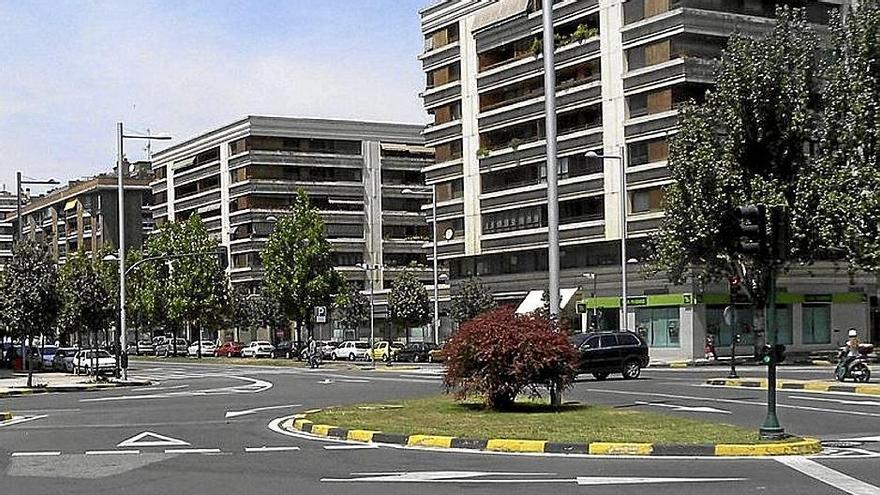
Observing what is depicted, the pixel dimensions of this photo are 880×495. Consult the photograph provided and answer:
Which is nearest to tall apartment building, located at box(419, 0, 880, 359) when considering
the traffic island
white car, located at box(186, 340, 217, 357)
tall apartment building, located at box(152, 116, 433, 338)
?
tall apartment building, located at box(152, 116, 433, 338)

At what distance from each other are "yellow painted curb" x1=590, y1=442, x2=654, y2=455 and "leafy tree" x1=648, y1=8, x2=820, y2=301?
2958cm

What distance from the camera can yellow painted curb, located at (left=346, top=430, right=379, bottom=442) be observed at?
19766mm

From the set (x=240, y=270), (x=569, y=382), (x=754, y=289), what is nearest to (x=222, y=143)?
(x=240, y=270)

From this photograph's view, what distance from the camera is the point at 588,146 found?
220 feet

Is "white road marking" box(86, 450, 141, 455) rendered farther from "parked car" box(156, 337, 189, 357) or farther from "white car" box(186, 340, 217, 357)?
"white car" box(186, 340, 217, 357)

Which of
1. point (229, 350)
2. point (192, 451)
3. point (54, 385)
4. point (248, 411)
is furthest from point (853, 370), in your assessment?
point (229, 350)

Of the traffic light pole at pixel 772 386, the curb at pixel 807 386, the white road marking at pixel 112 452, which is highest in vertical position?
the traffic light pole at pixel 772 386

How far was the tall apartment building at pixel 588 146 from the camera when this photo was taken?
6203cm

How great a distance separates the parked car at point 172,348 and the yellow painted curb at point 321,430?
2844 inches

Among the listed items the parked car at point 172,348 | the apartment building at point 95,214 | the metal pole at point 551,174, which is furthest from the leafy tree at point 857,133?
the apartment building at point 95,214

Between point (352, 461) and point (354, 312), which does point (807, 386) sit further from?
point (354, 312)

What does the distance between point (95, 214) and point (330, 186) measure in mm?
39399

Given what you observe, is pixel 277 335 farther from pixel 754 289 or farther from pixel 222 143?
pixel 754 289

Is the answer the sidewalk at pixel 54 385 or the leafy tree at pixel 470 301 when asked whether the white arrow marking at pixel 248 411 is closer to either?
the sidewalk at pixel 54 385
